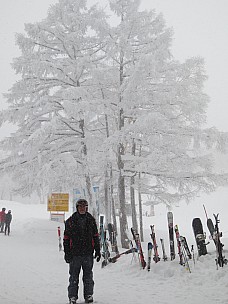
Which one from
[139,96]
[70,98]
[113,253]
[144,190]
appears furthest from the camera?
[144,190]

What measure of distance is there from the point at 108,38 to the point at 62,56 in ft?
8.20

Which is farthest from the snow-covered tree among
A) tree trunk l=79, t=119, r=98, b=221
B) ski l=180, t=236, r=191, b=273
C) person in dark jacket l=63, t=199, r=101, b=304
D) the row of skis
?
person in dark jacket l=63, t=199, r=101, b=304

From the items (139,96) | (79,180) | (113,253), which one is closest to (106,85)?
(139,96)

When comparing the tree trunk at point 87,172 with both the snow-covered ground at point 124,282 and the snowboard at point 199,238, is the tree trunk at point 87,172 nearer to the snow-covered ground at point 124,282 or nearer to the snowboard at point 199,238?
the snow-covered ground at point 124,282

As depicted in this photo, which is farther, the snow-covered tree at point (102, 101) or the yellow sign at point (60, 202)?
the yellow sign at point (60, 202)

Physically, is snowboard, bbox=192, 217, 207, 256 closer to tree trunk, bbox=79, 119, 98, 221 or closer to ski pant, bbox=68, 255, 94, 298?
ski pant, bbox=68, 255, 94, 298

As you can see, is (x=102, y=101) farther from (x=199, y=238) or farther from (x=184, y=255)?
(x=184, y=255)

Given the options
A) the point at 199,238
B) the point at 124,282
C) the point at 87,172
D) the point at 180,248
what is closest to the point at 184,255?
the point at 180,248

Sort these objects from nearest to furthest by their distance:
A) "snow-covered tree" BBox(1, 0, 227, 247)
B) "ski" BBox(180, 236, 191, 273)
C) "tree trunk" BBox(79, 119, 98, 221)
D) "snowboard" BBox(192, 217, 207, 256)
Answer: "ski" BBox(180, 236, 191, 273)
"snowboard" BBox(192, 217, 207, 256)
"snow-covered tree" BBox(1, 0, 227, 247)
"tree trunk" BBox(79, 119, 98, 221)

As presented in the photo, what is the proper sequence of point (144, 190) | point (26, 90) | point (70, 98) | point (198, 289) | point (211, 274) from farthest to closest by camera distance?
point (144, 190), point (26, 90), point (70, 98), point (211, 274), point (198, 289)

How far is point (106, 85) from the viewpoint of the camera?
Answer: 53.4 ft

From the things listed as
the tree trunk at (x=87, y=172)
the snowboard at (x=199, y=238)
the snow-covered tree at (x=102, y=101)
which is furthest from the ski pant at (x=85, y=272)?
the tree trunk at (x=87, y=172)

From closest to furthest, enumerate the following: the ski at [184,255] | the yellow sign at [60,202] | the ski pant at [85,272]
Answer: the ski pant at [85,272]
the ski at [184,255]
the yellow sign at [60,202]

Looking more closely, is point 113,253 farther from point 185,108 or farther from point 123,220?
point 185,108
